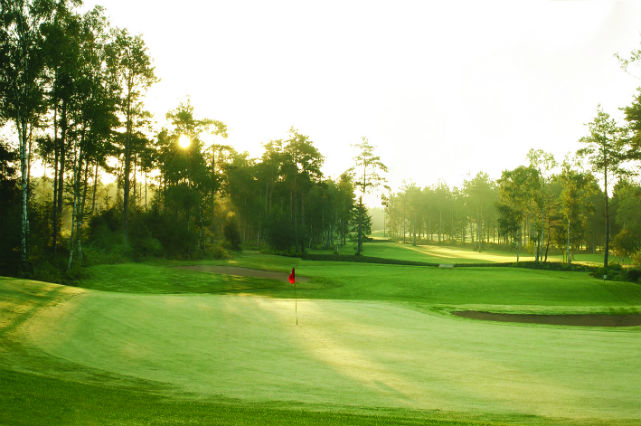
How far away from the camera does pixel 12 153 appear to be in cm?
3023

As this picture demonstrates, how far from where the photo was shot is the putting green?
26.4 ft

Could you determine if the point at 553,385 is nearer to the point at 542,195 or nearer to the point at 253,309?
the point at 253,309

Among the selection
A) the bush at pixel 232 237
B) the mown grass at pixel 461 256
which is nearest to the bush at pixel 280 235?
the bush at pixel 232 237

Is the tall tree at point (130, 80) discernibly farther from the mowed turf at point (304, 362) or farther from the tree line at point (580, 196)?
the tree line at point (580, 196)

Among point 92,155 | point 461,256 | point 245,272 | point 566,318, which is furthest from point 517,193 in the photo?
point 92,155

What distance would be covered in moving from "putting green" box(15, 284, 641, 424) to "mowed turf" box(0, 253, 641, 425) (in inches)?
1.8

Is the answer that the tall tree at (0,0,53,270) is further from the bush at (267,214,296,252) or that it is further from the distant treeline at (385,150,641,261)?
the distant treeline at (385,150,641,261)

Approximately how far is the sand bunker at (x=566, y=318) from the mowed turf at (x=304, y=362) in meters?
2.35

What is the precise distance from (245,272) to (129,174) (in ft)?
79.3

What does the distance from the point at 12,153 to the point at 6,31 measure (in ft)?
33.5

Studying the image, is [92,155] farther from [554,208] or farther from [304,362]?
[554,208]

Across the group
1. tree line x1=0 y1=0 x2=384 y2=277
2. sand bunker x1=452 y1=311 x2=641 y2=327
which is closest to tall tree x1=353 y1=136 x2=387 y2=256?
tree line x1=0 y1=0 x2=384 y2=277

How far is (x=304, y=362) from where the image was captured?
10.2 metres

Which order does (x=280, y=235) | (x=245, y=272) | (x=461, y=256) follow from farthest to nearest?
1. (x=461, y=256)
2. (x=280, y=235)
3. (x=245, y=272)
